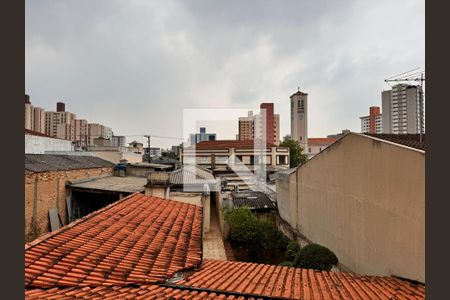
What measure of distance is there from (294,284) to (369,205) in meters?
3.61

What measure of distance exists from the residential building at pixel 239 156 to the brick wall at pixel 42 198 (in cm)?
2247

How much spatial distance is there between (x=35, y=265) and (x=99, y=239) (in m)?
1.17

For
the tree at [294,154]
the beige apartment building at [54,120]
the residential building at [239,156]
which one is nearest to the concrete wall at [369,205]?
the residential building at [239,156]

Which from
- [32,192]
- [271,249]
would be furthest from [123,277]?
[32,192]

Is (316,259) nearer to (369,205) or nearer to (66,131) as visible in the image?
(369,205)

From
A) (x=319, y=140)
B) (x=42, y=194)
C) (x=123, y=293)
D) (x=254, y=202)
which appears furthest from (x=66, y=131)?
(x=123, y=293)

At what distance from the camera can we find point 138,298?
296 cm

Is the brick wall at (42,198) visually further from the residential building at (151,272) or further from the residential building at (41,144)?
the residential building at (41,144)

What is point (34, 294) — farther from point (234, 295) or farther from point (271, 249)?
point (271, 249)

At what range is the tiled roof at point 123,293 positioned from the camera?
2.74 meters

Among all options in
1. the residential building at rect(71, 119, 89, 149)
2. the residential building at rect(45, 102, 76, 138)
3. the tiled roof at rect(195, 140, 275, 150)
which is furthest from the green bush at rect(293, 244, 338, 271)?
the residential building at rect(45, 102, 76, 138)

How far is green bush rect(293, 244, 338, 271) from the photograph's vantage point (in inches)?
306

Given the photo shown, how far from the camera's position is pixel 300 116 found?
56281 mm

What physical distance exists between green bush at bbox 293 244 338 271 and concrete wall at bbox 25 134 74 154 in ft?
72.4
